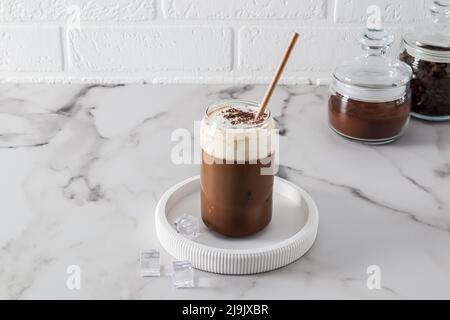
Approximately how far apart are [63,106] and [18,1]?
23cm

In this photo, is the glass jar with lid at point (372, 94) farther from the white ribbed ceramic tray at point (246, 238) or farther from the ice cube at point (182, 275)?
the ice cube at point (182, 275)

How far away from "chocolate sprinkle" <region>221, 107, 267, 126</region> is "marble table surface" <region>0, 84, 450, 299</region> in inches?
7.8

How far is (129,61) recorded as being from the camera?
5.15ft

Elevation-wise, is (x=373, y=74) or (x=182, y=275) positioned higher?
(x=373, y=74)

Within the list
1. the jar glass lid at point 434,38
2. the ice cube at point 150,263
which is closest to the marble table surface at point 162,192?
the ice cube at point 150,263

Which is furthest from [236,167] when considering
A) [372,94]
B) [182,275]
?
[372,94]

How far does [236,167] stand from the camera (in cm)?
100

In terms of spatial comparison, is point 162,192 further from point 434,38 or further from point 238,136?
point 434,38

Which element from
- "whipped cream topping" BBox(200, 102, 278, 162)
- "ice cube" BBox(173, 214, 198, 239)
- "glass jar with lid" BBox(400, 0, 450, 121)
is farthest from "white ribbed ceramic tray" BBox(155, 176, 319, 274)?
"glass jar with lid" BBox(400, 0, 450, 121)

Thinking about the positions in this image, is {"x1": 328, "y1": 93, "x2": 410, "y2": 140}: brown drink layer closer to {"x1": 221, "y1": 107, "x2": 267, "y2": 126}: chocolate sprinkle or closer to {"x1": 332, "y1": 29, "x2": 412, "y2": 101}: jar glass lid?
{"x1": 332, "y1": 29, "x2": 412, "y2": 101}: jar glass lid

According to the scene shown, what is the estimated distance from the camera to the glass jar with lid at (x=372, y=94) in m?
1.30

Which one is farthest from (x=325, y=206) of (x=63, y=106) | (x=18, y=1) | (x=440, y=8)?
(x=18, y=1)

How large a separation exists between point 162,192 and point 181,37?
1.51 feet
